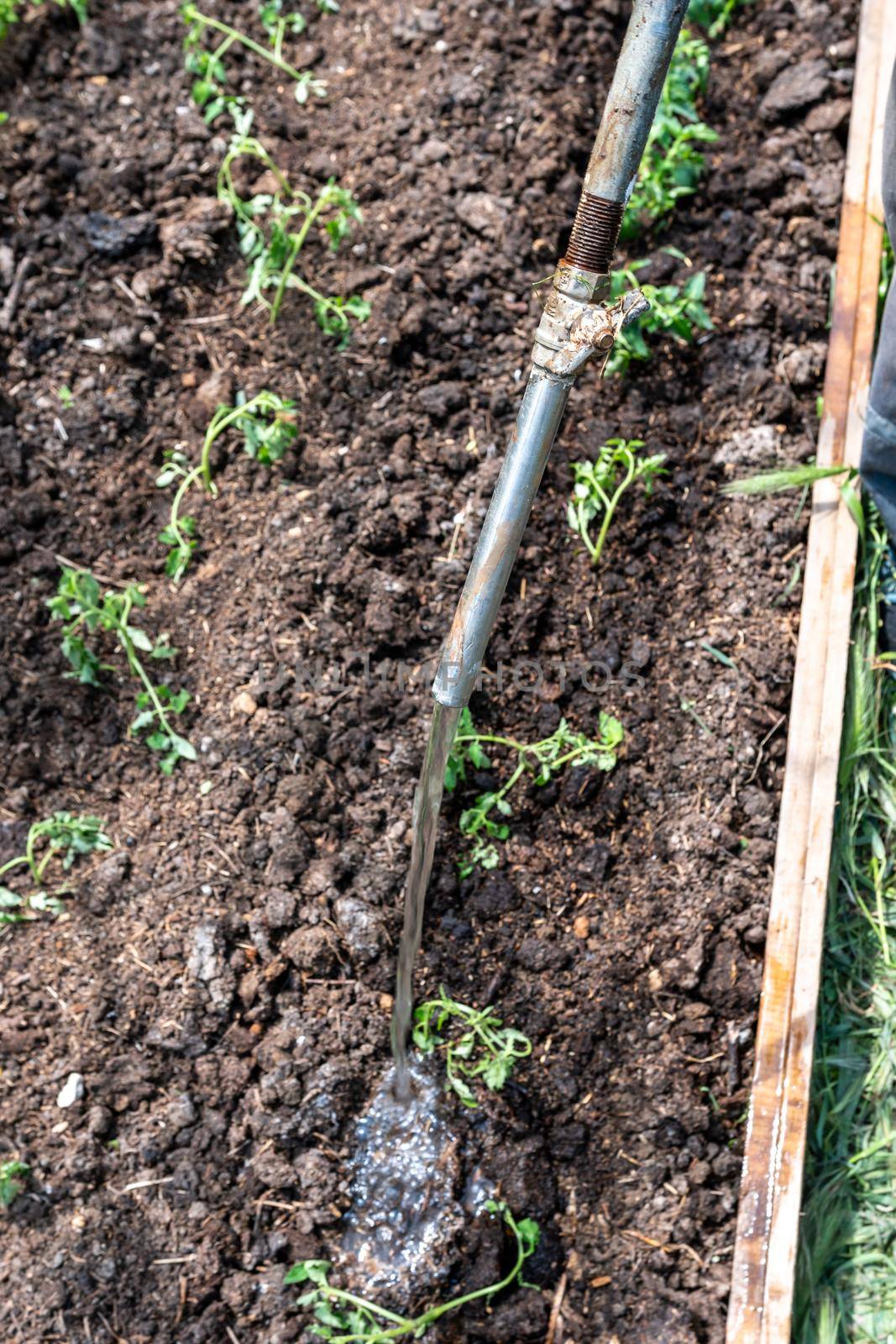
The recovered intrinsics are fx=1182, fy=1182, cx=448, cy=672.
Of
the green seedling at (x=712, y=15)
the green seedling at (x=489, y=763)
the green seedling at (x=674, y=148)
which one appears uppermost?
the green seedling at (x=712, y=15)

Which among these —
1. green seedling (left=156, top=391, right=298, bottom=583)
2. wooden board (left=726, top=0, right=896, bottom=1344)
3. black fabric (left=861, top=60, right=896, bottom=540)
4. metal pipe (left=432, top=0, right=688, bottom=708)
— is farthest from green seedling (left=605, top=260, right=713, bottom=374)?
metal pipe (left=432, top=0, right=688, bottom=708)

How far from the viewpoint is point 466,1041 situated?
220 centimetres

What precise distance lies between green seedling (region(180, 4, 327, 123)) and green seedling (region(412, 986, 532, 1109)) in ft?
6.98

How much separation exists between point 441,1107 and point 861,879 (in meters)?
0.93

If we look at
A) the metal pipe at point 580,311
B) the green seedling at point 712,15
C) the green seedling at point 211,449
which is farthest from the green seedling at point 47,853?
Result: the green seedling at point 712,15

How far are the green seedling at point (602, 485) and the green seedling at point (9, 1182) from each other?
1588 mm

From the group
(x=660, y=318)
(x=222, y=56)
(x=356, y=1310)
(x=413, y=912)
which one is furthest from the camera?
(x=222, y=56)

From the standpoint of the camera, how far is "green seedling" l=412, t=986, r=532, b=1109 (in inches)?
85.7

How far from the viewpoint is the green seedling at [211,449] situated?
251cm

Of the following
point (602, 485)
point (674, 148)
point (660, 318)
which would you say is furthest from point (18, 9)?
point (602, 485)

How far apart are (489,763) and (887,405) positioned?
1.01 m

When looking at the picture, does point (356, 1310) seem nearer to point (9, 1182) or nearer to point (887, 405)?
point (9, 1182)

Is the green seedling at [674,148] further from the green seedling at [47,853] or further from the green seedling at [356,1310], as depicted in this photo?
the green seedling at [356,1310]

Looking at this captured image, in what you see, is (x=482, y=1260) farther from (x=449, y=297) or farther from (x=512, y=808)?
(x=449, y=297)
